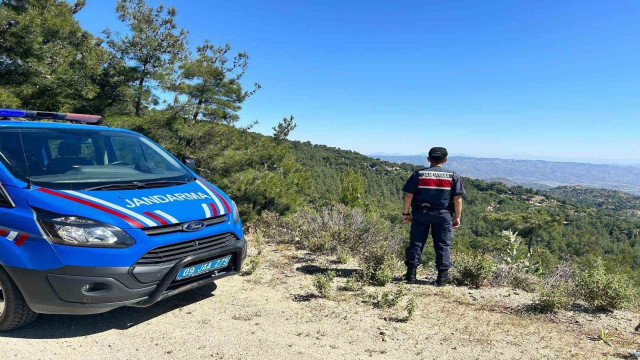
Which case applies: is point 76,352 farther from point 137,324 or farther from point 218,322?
point 218,322

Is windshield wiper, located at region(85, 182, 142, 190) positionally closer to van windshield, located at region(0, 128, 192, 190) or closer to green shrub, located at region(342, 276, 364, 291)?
van windshield, located at region(0, 128, 192, 190)

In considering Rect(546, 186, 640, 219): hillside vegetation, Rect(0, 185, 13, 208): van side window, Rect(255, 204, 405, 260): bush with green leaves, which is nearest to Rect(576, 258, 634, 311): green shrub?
Rect(255, 204, 405, 260): bush with green leaves

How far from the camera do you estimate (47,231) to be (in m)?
Result: 2.71

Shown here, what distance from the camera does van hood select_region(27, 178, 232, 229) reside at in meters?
2.80

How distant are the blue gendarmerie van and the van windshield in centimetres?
1

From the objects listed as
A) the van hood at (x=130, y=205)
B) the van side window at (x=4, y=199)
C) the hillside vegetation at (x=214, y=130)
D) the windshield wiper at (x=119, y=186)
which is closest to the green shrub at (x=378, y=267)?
the hillside vegetation at (x=214, y=130)

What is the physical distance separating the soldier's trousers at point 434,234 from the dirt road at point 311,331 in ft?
1.75

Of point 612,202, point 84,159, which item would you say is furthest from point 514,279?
point 612,202

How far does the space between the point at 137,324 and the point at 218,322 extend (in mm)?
715

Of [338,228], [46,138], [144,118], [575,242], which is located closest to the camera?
[46,138]

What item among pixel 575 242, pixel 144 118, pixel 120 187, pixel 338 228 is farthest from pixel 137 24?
pixel 575 242

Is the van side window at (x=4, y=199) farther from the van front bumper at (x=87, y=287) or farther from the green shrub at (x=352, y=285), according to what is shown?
the green shrub at (x=352, y=285)

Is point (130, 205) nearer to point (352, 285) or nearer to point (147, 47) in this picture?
point (352, 285)

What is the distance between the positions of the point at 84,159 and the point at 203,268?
176 cm
